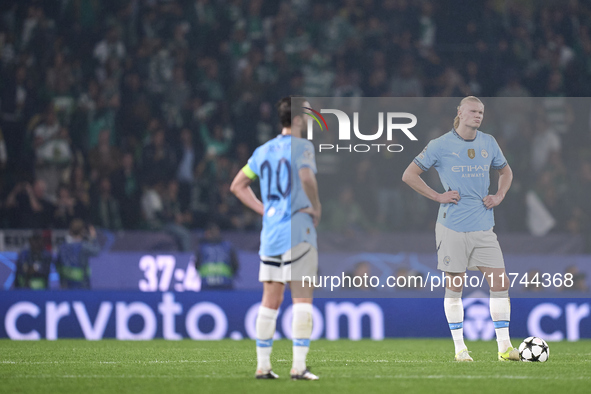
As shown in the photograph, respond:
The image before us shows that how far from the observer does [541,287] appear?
10750mm

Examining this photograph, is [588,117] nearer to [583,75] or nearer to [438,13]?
[583,75]

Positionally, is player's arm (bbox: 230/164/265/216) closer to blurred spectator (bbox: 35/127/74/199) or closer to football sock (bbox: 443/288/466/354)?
football sock (bbox: 443/288/466/354)

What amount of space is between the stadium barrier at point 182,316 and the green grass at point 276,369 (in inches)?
41.4

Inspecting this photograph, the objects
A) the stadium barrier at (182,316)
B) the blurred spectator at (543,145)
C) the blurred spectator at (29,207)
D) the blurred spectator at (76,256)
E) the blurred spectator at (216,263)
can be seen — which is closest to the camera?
the stadium barrier at (182,316)

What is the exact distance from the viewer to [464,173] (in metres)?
7.22

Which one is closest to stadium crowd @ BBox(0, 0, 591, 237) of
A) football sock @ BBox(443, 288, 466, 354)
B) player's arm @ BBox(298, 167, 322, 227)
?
football sock @ BBox(443, 288, 466, 354)

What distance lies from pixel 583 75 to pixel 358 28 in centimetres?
406

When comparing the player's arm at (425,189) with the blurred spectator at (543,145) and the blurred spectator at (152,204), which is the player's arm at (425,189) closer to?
the blurred spectator at (543,145)

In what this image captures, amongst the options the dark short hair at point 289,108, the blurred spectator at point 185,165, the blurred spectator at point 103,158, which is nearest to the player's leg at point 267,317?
the dark short hair at point 289,108

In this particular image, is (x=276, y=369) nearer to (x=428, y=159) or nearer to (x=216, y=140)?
(x=428, y=159)

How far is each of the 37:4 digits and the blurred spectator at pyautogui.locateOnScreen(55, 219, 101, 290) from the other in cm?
69

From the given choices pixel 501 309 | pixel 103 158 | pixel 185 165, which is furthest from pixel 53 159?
pixel 501 309

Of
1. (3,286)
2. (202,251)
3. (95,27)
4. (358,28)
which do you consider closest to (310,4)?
(358,28)

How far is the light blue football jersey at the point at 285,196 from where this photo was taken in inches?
217
